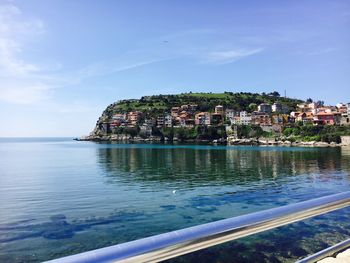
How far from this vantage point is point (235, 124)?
159125mm

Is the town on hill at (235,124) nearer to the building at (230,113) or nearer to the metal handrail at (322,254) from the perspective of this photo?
the building at (230,113)

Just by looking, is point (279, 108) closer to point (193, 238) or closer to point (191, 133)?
point (191, 133)

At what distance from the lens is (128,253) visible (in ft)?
4.62

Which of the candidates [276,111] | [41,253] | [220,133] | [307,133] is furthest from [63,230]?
[276,111]

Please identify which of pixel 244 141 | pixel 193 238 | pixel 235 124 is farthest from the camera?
pixel 235 124

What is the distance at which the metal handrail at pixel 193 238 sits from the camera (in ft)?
4.50

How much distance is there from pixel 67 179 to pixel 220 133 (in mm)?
130220

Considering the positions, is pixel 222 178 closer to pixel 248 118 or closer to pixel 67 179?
pixel 67 179

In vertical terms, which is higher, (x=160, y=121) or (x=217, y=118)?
(x=217, y=118)

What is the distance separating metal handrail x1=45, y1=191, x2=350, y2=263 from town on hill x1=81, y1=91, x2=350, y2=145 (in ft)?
400

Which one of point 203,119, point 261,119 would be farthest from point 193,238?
point 203,119

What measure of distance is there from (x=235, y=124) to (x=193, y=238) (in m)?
160

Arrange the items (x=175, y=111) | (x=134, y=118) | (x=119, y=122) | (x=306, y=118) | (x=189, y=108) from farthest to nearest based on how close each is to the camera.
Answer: (x=189, y=108), (x=119, y=122), (x=175, y=111), (x=134, y=118), (x=306, y=118)

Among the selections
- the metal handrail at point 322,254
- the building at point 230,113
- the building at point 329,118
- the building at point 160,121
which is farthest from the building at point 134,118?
the metal handrail at point 322,254
